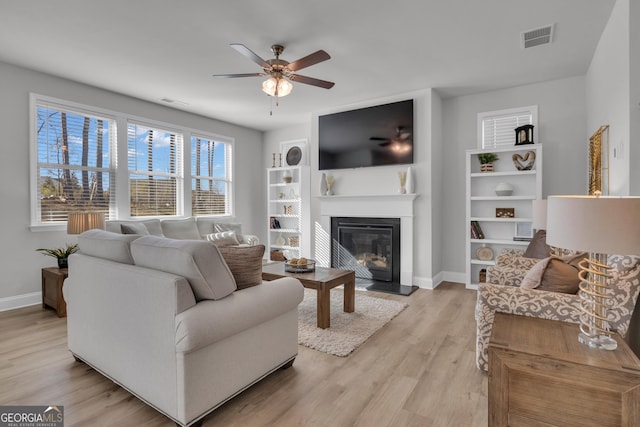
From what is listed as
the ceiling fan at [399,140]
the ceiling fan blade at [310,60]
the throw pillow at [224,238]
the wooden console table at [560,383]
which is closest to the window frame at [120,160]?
the throw pillow at [224,238]

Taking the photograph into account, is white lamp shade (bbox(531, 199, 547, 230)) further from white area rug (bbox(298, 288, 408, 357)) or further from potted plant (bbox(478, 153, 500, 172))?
white area rug (bbox(298, 288, 408, 357))

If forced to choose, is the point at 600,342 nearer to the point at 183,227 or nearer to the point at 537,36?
the point at 537,36

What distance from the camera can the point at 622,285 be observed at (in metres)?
1.67

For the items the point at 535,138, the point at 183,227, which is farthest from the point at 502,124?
the point at 183,227

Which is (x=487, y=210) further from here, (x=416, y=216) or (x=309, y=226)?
(x=309, y=226)

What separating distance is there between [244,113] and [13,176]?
3217 mm

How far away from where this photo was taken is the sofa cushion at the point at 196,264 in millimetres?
1712

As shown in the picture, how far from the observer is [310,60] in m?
2.85

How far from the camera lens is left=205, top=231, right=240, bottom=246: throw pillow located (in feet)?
17.2

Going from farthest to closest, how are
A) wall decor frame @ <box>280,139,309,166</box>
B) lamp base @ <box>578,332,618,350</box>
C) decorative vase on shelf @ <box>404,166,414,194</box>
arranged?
wall decor frame @ <box>280,139,309,166</box>, decorative vase on shelf @ <box>404,166,414,194</box>, lamp base @ <box>578,332,618,350</box>

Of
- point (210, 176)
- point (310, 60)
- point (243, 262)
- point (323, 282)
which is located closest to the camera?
point (243, 262)

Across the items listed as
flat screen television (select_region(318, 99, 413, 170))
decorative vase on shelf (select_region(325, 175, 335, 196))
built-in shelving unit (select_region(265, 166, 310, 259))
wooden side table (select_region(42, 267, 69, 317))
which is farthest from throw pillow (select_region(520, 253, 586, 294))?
wooden side table (select_region(42, 267, 69, 317))

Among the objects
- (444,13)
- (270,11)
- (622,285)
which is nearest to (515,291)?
(622,285)

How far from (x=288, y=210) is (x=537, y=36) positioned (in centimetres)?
457
